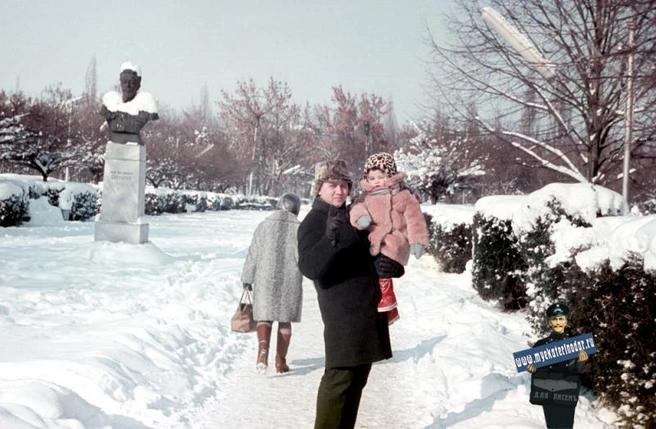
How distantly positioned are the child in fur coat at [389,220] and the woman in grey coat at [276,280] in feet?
7.33

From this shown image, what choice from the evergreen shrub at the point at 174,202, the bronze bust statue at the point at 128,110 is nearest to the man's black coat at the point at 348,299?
the bronze bust statue at the point at 128,110

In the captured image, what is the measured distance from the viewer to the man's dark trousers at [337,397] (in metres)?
3.16

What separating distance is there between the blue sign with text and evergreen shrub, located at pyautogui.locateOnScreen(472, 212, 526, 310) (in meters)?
5.38

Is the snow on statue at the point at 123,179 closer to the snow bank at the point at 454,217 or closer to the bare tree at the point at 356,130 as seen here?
the snow bank at the point at 454,217

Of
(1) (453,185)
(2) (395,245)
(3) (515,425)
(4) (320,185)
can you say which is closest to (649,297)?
(3) (515,425)

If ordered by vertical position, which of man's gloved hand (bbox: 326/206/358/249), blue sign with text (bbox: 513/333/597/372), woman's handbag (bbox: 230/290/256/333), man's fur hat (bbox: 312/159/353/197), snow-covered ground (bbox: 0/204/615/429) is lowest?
snow-covered ground (bbox: 0/204/615/429)

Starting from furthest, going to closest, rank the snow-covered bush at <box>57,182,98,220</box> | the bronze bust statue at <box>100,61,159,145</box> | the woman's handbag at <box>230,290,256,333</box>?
1. the snow-covered bush at <box>57,182,98,220</box>
2. the bronze bust statue at <box>100,61,159,145</box>
3. the woman's handbag at <box>230,290,256,333</box>

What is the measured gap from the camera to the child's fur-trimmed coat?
3.19m

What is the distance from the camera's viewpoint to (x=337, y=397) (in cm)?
317

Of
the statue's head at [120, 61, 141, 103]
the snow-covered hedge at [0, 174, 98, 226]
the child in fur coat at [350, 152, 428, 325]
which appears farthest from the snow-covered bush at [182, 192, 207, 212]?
the child in fur coat at [350, 152, 428, 325]

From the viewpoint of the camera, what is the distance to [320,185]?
329 cm

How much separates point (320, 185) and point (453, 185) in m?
22.8

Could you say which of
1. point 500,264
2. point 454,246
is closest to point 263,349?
point 500,264

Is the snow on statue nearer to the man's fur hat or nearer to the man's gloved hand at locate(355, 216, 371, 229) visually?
A: the man's fur hat
